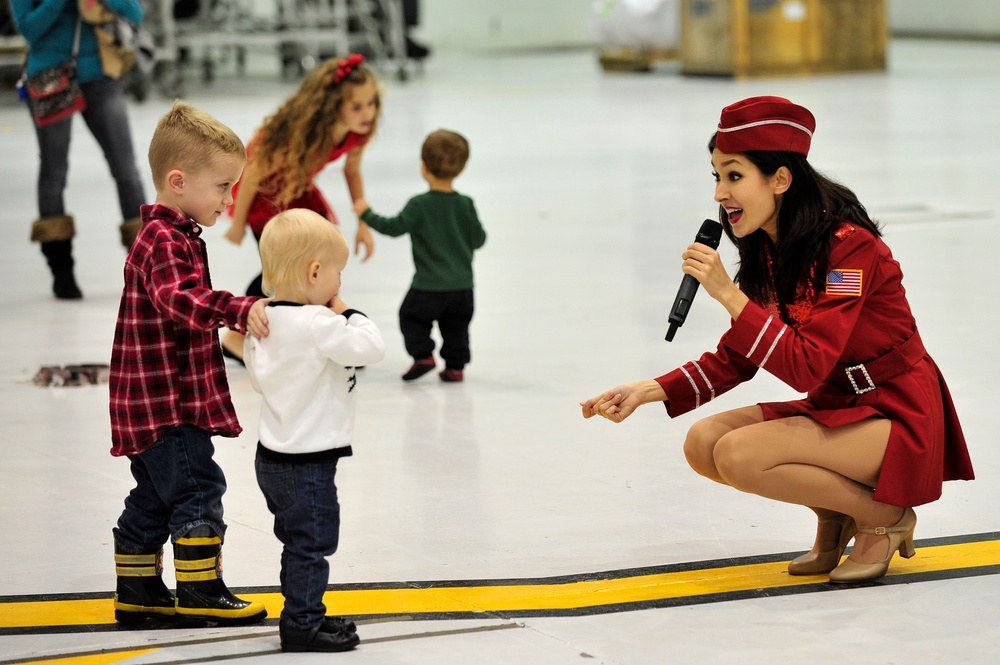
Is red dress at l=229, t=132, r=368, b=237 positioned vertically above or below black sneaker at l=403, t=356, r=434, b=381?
above

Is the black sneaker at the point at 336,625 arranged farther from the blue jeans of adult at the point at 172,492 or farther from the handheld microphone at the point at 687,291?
the handheld microphone at the point at 687,291

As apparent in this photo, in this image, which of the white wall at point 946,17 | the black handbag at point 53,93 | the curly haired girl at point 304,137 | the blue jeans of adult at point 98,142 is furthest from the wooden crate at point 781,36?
the curly haired girl at point 304,137

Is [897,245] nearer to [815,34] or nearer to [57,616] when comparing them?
[57,616]

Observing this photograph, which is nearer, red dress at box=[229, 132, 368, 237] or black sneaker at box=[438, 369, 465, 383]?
black sneaker at box=[438, 369, 465, 383]

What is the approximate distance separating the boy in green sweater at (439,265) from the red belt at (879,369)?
7.73 ft

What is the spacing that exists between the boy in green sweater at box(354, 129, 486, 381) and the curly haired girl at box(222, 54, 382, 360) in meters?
0.25

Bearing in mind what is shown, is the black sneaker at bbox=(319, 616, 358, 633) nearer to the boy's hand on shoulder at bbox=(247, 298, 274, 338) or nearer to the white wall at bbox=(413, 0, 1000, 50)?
the boy's hand on shoulder at bbox=(247, 298, 274, 338)

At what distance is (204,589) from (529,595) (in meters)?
0.72

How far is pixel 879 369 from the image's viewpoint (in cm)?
333

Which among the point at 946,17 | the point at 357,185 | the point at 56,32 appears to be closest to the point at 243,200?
the point at 357,185

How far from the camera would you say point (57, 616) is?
3186 mm

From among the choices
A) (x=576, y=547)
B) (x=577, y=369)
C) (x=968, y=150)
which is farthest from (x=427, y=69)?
(x=576, y=547)

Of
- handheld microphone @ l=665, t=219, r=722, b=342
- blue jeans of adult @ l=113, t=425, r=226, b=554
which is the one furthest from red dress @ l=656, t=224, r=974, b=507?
blue jeans of adult @ l=113, t=425, r=226, b=554

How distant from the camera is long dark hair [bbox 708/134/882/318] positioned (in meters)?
3.24
